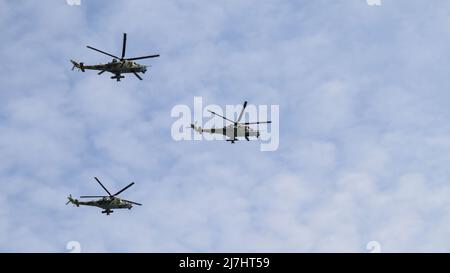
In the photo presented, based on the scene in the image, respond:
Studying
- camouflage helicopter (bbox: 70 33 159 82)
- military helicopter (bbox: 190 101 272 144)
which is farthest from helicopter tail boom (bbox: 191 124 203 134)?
camouflage helicopter (bbox: 70 33 159 82)

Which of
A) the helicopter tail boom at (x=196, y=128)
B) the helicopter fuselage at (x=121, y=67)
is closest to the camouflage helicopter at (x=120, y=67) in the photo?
the helicopter fuselage at (x=121, y=67)

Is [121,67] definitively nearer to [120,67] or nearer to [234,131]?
[120,67]

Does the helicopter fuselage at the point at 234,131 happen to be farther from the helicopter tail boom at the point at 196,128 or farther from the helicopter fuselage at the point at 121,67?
→ the helicopter fuselage at the point at 121,67

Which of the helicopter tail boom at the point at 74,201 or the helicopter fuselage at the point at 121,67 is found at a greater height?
the helicopter fuselage at the point at 121,67

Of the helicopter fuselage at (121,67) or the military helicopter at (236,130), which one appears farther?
the military helicopter at (236,130)

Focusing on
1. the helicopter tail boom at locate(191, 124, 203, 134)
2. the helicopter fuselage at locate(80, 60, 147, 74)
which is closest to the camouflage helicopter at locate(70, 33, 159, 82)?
the helicopter fuselage at locate(80, 60, 147, 74)

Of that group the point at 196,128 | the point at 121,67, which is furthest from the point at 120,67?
the point at 196,128

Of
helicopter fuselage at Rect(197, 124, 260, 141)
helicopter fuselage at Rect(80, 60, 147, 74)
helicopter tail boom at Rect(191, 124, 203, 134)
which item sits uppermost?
helicopter fuselage at Rect(80, 60, 147, 74)

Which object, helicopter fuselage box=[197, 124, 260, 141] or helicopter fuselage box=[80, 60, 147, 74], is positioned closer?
helicopter fuselage box=[80, 60, 147, 74]

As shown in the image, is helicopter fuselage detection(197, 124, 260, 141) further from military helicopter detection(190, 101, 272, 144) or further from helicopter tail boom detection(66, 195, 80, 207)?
helicopter tail boom detection(66, 195, 80, 207)

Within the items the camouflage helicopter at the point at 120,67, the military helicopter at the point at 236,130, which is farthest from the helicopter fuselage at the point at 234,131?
the camouflage helicopter at the point at 120,67

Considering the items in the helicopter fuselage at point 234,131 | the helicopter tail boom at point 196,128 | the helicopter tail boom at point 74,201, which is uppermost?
the helicopter tail boom at point 196,128

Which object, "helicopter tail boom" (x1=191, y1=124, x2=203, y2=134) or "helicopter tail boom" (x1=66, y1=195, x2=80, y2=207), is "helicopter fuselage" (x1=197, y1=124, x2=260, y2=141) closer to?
"helicopter tail boom" (x1=191, y1=124, x2=203, y2=134)

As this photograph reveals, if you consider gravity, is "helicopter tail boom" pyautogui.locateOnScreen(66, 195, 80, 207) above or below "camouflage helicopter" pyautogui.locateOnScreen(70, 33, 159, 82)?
below
